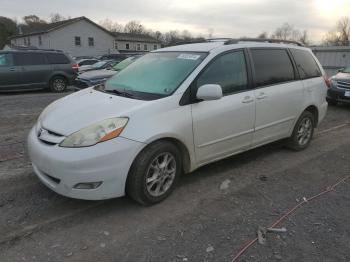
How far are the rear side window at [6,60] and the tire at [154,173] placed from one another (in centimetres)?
1152

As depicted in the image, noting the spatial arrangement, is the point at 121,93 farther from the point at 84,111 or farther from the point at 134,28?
the point at 134,28

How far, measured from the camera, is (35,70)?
13.8 metres

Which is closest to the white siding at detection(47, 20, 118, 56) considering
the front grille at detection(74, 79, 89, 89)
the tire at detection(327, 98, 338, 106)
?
the front grille at detection(74, 79, 89, 89)

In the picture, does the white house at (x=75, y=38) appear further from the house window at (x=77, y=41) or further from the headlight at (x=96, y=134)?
the headlight at (x=96, y=134)

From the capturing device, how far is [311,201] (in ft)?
13.8

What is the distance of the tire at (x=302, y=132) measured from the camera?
5.83 m

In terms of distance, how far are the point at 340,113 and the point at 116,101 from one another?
7.89 m

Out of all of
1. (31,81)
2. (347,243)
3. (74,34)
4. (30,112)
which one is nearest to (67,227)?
(347,243)

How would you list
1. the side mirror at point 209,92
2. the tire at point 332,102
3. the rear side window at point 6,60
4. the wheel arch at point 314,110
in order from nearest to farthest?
the side mirror at point 209,92
the wheel arch at point 314,110
the tire at point 332,102
the rear side window at point 6,60

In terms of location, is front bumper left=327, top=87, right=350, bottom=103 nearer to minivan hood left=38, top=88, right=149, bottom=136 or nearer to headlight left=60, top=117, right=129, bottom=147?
minivan hood left=38, top=88, right=149, bottom=136

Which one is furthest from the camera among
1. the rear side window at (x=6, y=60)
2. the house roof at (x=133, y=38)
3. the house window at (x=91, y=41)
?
the house roof at (x=133, y=38)

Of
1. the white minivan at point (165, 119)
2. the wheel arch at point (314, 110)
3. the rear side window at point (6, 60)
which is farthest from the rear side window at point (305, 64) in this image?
→ the rear side window at point (6, 60)

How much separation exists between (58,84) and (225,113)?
1153 centimetres

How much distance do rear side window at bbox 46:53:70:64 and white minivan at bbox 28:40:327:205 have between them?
407 inches
